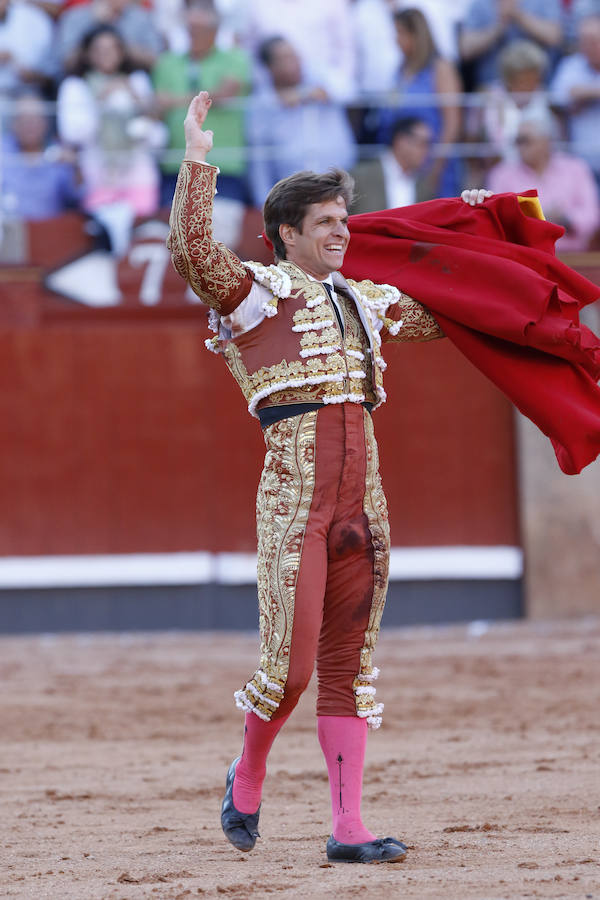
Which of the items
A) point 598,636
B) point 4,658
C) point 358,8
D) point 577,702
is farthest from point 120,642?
point 358,8

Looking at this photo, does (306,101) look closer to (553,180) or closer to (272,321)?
(553,180)

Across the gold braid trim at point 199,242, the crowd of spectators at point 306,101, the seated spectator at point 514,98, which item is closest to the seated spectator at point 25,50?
the crowd of spectators at point 306,101

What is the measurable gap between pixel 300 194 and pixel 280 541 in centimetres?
76

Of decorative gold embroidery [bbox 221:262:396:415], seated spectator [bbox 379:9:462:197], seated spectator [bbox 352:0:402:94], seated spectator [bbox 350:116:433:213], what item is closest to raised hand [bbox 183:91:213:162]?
decorative gold embroidery [bbox 221:262:396:415]

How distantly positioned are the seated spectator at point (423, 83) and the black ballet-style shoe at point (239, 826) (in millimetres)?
6714

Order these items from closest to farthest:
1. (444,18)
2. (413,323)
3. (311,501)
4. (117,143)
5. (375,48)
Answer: (311,501), (413,323), (117,143), (375,48), (444,18)

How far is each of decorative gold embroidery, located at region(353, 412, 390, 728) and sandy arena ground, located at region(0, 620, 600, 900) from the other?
338 millimetres

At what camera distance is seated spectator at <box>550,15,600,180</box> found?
940 centimetres

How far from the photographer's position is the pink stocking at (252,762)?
3051mm

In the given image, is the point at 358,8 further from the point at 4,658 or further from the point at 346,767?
the point at 346,767

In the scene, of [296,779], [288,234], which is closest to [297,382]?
[288,234]

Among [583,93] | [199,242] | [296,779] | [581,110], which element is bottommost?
[296,779]

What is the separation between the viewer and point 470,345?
11.2 feet

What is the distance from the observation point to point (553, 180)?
9117mm
